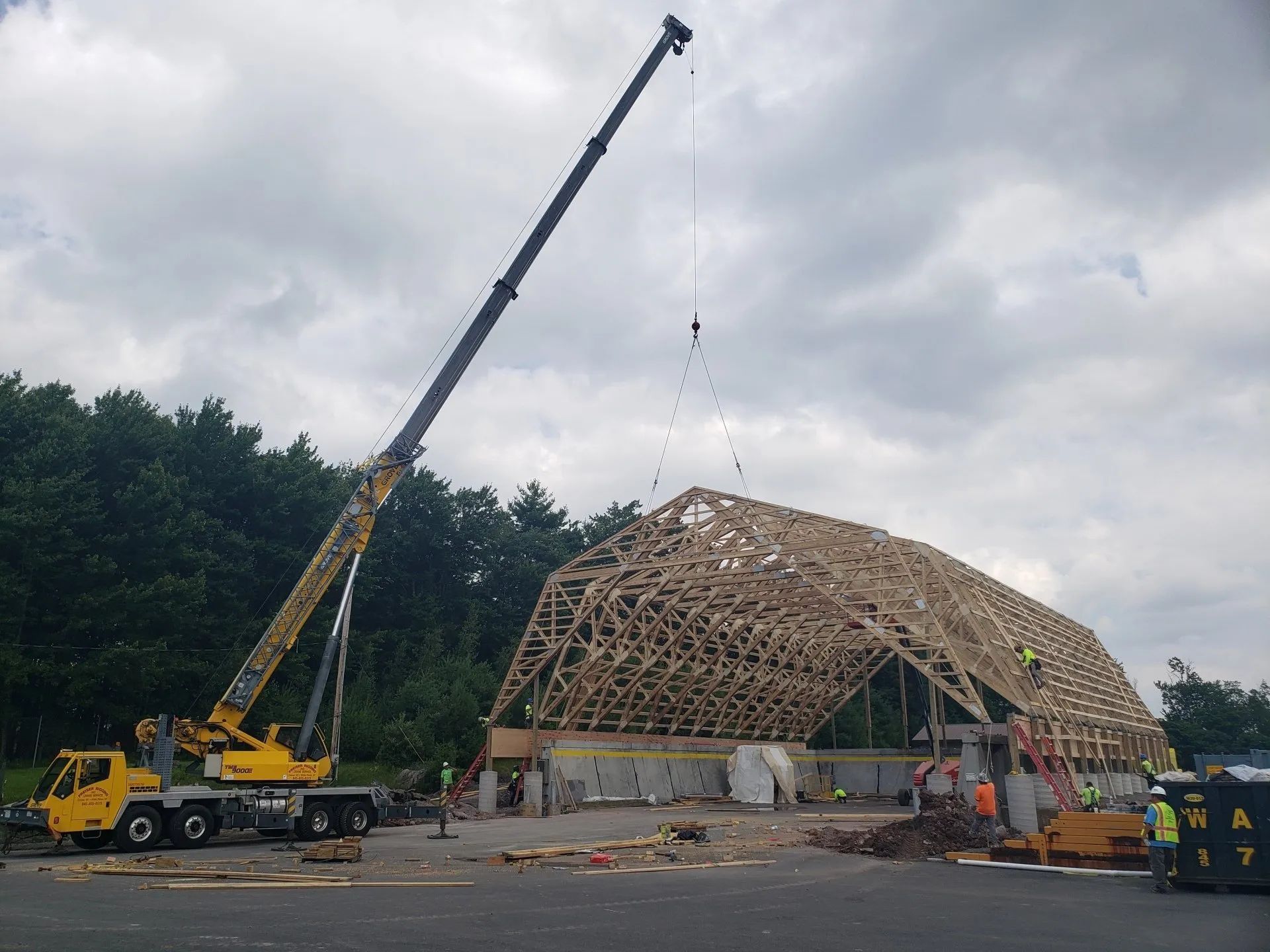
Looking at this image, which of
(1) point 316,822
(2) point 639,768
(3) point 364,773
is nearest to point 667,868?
(1) point 316,822

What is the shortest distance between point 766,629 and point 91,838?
23.6 m

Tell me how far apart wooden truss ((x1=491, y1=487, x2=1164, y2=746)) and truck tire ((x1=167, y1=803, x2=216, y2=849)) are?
12.9 meters

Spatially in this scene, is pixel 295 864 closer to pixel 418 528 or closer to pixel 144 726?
pixel 144 726

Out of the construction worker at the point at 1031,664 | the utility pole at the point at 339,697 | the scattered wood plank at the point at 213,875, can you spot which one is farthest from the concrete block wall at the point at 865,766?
the scattered wood plank at the point at 213,875

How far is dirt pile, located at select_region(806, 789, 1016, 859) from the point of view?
56.9 ft

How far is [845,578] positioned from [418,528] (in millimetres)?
33053

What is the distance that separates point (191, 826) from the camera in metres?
18.2

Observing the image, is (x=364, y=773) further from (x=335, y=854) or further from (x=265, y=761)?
(x=335, y=854)

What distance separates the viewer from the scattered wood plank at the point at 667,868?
1420cm

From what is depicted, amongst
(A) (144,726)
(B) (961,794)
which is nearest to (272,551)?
(A) (144,726)

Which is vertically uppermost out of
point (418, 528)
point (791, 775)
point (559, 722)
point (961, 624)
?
point (418, 528)

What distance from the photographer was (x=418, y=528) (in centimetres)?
5366

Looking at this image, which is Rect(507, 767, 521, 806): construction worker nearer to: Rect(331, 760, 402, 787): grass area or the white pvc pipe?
Rect(331, 760, 402, 787): grass area

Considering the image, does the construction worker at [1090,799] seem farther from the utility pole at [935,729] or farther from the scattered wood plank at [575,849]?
the scattered wood plank at [575,849]
